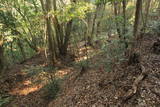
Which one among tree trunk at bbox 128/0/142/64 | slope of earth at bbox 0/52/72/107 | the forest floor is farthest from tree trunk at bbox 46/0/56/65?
tree trunk at bbox 128/0/142/64

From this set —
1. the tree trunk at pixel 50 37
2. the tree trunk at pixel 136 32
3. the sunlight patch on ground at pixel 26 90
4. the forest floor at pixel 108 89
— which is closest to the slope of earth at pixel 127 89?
the forest floor at pixel 108 89

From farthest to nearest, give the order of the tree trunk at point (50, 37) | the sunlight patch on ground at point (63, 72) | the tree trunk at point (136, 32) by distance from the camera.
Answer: the sunlight patch on ground at point (63, 72) < the tree trunk at point (50, 37) < the tree trunk at point (136, 32)

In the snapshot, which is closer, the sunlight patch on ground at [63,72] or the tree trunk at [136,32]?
the tree trunk at [136,32]

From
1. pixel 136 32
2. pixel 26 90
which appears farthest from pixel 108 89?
pixel 26 90

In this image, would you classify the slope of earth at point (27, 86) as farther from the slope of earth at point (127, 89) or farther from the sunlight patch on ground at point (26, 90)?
the slope of earth at point (127, 89)

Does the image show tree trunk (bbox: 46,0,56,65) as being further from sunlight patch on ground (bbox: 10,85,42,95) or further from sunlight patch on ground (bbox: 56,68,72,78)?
sunlight patch on ground (bbox: 10,85,42,95)

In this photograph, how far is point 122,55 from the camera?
607 centimetres

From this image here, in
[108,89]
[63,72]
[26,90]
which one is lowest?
[26,90]

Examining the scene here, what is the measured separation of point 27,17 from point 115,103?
9.69m

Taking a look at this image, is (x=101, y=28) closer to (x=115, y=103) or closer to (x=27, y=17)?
(x=27, y=17)

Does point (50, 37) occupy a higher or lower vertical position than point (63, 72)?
higher

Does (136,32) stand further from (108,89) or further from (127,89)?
(108,89)

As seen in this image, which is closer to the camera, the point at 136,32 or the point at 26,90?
the point at 136,32

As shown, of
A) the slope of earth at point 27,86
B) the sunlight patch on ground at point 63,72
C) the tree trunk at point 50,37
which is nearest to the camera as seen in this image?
the slope of earth at point 27,86
